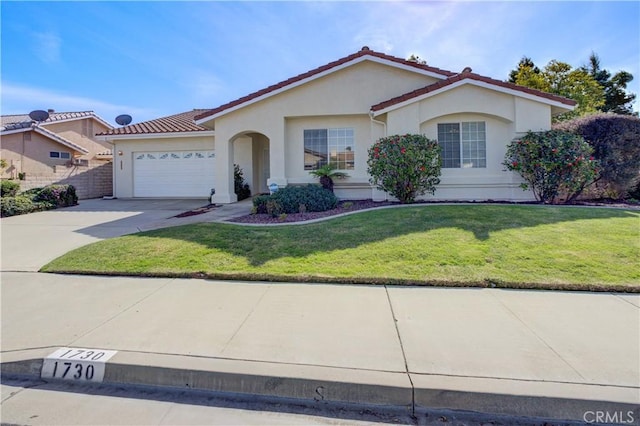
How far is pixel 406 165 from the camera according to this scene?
35.2ft

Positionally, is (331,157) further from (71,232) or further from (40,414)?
(40,414)

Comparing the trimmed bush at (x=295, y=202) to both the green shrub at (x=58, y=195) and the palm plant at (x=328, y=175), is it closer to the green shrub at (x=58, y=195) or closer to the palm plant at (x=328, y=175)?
the palm plant at (x=328, y=175)

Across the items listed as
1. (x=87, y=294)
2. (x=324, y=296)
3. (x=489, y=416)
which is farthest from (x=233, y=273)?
(x=489, y=416)

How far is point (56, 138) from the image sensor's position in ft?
70.8

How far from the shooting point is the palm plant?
1302cm

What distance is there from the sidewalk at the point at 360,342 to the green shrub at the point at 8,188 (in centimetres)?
1135

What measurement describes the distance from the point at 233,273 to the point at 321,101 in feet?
30.7

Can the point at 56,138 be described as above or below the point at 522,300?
above

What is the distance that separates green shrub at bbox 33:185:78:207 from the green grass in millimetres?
8992

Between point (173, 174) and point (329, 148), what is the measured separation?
8.29 m

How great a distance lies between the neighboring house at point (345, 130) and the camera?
1152 cm

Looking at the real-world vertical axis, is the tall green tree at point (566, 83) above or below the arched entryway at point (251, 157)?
above

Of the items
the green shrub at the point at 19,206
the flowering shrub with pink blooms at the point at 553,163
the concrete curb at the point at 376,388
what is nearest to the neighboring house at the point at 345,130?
the flowering shrub with pink blooms at the point at 553,163

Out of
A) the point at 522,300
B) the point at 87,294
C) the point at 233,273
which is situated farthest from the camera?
the point at 233,273
